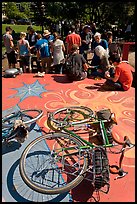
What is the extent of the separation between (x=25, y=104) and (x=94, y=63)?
11.0 feet

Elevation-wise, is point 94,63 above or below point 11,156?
above

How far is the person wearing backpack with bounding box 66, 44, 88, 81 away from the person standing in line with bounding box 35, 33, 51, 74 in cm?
120

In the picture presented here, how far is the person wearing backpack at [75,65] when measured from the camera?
26.4 feet

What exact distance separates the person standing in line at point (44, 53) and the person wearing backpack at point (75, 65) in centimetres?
120

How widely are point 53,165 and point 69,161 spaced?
32cm

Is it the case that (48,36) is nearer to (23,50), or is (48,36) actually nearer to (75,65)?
(23,50)

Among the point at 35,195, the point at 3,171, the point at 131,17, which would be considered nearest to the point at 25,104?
the point at 3,171

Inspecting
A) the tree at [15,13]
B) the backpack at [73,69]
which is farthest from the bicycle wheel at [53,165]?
the tree at [15,13]

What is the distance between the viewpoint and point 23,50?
904 cm

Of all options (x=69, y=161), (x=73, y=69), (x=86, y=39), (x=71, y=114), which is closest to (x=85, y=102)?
(x=71, y=114)

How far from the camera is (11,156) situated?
4680mm

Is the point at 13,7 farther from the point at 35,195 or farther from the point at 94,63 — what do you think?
the point at 35,195

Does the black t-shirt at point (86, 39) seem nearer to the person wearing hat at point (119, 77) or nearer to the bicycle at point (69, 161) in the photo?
the person wearing hat at point (119, 77)

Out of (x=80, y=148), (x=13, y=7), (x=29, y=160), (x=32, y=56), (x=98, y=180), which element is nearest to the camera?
(x=98, y=180)
